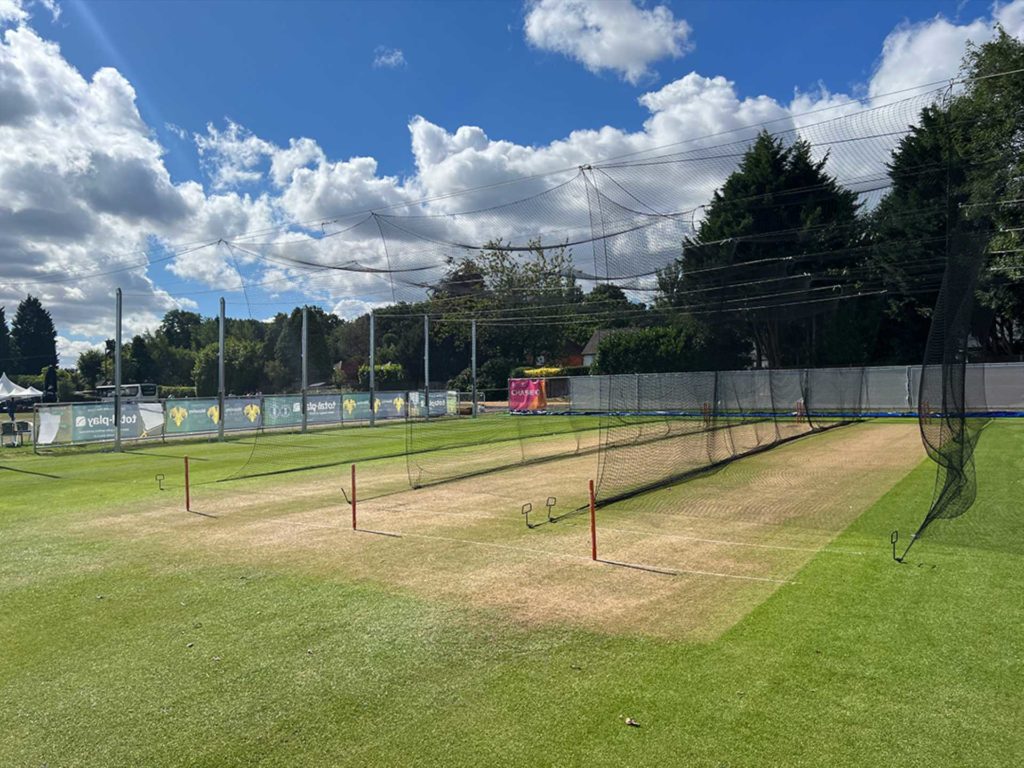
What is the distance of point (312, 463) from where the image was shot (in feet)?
60.8

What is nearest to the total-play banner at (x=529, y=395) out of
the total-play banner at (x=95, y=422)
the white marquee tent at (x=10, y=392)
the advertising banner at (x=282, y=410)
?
the advertising banner at (x=282, y=410)

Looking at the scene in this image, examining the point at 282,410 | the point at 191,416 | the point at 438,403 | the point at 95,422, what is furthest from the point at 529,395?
the point at 95,422

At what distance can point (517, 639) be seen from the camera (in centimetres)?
525

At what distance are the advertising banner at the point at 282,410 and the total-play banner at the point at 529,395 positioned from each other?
46.3 feet

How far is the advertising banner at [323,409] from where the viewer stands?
33.5 metres

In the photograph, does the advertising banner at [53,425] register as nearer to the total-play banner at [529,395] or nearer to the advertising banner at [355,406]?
the advertising banner at [355,406]

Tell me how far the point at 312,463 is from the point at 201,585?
38.5ft

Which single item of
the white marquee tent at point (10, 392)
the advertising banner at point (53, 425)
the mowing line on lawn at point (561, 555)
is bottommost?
the mowing line on lawn at point (561, 555)

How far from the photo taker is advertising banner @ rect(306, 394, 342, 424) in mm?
33500

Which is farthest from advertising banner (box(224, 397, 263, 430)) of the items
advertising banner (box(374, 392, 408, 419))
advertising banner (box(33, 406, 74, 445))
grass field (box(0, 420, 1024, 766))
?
grass field (box(0, 420, 1024, 766))

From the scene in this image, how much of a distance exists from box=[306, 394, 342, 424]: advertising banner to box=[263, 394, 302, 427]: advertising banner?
548mm

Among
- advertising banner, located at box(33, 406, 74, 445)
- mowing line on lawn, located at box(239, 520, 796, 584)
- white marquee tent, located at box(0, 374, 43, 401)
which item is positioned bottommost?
mowing line on lawn, located at box(239, 520, 796, 584)

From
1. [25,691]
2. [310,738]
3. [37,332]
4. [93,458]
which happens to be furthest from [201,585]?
[37,332]

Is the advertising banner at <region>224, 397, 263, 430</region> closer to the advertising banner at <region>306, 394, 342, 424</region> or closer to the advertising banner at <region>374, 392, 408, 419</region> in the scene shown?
the advertising banner at <region>306, 394, 342, 424</region>
